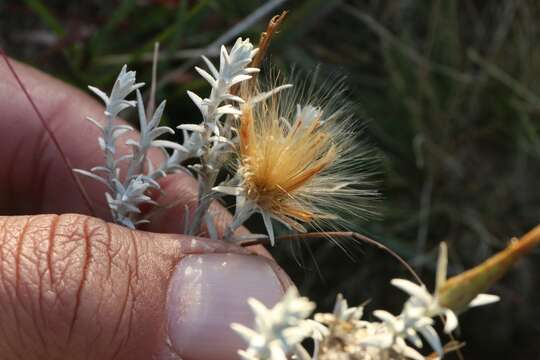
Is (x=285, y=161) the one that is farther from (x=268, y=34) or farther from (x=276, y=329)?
(x=276, y=329)

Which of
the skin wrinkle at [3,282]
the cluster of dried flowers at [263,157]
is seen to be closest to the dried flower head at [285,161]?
the cluster of dried flowers at [263,157]

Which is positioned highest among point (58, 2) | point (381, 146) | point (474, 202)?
point (58, 2)

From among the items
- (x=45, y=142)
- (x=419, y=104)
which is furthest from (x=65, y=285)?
(x=419, y=104)

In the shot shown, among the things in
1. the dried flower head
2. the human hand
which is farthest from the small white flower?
the human hand

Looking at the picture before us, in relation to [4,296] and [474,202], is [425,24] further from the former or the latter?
[4,296]

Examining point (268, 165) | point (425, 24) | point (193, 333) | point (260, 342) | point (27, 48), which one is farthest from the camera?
point (425, 24)

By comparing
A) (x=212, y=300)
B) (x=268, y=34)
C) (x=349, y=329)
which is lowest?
(x=212, y=300)

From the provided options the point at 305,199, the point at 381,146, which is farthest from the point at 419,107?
the point at 305,199
